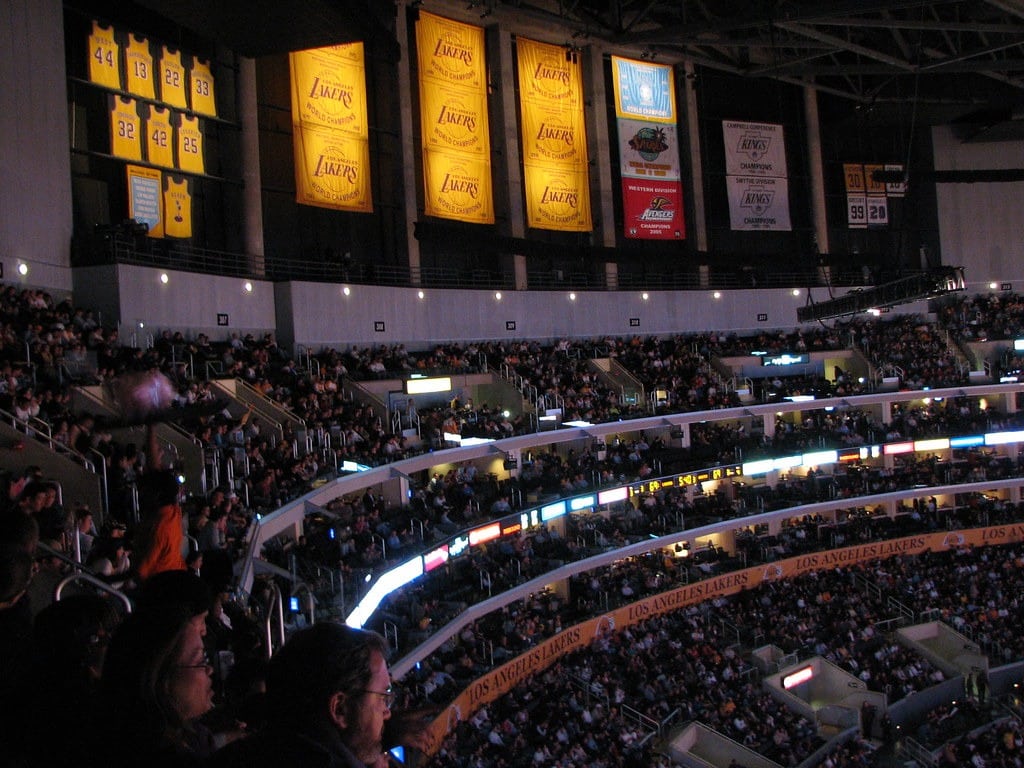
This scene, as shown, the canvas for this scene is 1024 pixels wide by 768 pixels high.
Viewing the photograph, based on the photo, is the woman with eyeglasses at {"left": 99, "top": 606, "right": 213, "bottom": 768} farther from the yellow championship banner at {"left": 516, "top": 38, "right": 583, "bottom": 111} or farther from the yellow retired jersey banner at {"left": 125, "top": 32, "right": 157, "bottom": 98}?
the yellow championship banner at {"left": 516, "top": 38, "right": 583, "bottom": 111}

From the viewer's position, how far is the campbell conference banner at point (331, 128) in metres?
26.6

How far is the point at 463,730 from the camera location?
654 inches

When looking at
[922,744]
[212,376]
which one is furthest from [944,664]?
[212,376]

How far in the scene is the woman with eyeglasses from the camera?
212cm

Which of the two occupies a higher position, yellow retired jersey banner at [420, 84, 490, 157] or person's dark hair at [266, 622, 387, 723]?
yellow retired jersey banner at [420, 84, 490, 157]

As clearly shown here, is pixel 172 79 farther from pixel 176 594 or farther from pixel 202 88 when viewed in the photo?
pixel 176 594

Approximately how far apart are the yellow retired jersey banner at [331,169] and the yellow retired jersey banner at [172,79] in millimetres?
3325

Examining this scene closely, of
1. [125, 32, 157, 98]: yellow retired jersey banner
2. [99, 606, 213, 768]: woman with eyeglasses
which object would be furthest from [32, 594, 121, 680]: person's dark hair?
[125, 32, 157, 98]: yellow retired jersey banner

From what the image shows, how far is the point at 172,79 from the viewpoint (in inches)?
942

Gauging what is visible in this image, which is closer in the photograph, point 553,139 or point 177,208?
point 177,208

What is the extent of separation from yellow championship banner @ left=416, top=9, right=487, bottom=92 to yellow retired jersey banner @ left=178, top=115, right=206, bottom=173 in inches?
318

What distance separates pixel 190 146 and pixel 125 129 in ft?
7.22

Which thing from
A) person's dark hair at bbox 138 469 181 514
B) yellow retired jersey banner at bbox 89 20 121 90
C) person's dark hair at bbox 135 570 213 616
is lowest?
person's dark hair at bbox 135 570 213 616

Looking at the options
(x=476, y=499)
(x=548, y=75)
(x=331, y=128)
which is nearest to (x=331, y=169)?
(x=331, y=128)
